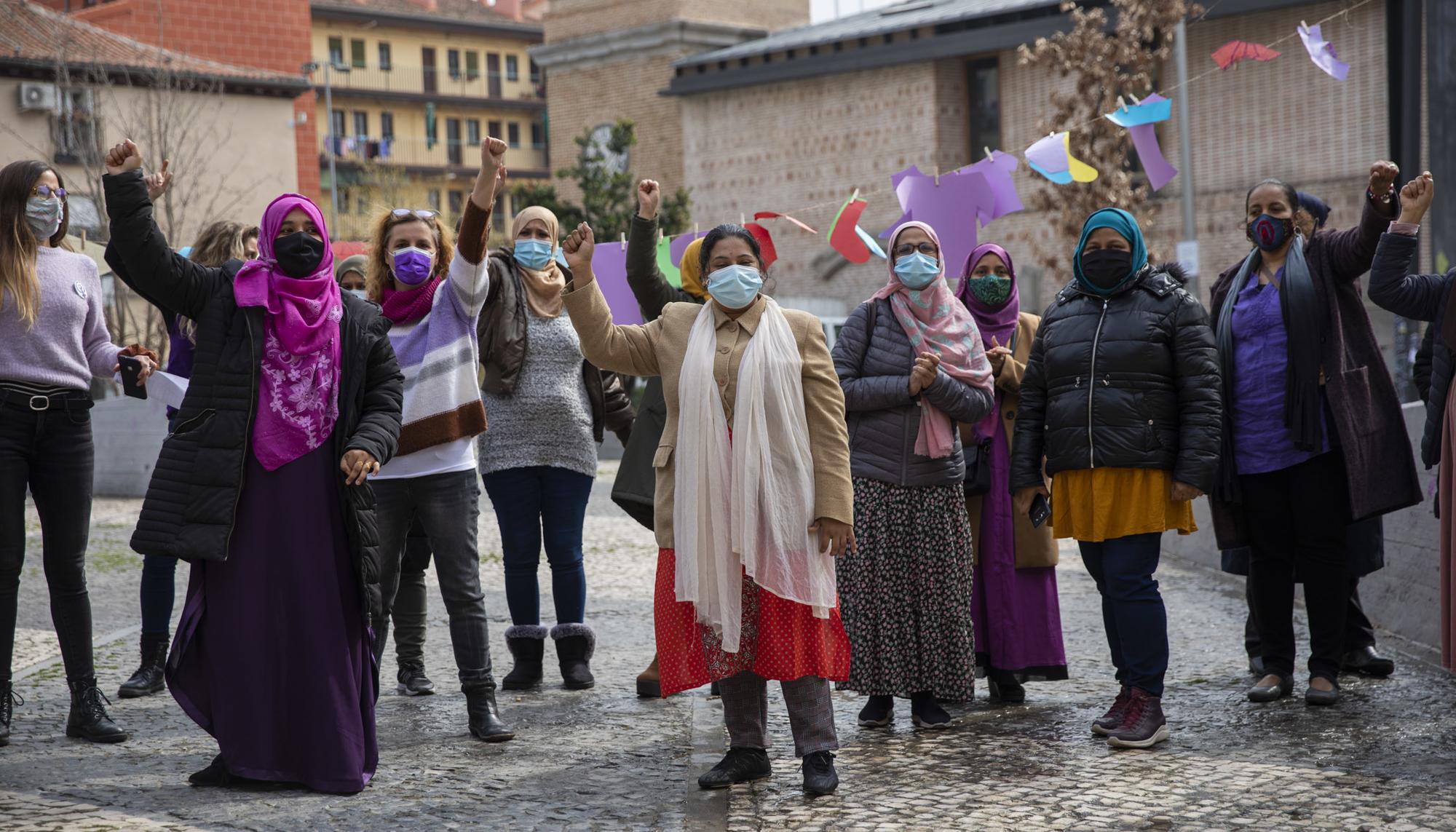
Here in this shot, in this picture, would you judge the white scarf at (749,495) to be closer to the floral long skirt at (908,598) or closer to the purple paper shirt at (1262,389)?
the floral long skirt at (908,598)

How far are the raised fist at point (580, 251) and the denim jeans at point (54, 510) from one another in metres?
2.04

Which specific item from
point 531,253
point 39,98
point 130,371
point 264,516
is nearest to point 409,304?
point 531,253

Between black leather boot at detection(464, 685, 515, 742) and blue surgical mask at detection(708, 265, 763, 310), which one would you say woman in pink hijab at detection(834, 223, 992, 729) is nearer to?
blue surgical mask at detection(708, 265, 763, 310)

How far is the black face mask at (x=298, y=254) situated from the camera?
5.79 meters

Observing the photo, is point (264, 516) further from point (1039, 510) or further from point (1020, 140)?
point (1020, 140)

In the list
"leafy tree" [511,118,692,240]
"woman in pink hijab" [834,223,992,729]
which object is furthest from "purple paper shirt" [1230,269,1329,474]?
"leafy tree" [511,118,692,240]

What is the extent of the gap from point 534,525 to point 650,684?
0.87m

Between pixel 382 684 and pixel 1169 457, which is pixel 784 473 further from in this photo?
pixel 382 684

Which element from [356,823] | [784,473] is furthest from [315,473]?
[784,473]

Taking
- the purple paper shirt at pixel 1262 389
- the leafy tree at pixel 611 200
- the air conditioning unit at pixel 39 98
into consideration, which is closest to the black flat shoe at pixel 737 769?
the purple paper shirt at pixel 1262 389

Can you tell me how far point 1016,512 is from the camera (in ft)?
24.5

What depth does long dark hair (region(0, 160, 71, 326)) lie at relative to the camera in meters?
6.49

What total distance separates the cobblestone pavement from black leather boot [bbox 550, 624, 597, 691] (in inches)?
4.2

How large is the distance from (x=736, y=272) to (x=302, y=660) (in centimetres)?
193
